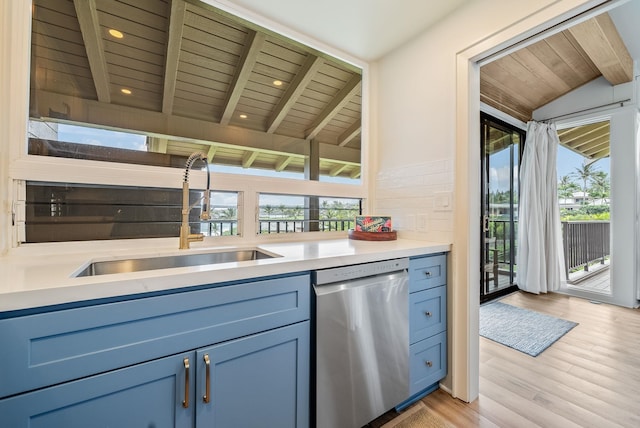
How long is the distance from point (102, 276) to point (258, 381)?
0.66 metres

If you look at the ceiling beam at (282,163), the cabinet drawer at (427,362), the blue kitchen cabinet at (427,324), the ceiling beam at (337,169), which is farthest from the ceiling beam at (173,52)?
the cabinet drawer at (427,362)

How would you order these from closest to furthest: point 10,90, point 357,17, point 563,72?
1. point 10,90
2. point 357,17
3. point 563,72

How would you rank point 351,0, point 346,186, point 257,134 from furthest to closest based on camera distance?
point 346,186 → point 257,134 → point 351,0

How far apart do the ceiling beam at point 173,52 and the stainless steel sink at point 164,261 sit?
34.0 inches

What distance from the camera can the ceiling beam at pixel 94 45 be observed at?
1.34 metres

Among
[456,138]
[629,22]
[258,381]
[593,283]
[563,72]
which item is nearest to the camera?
[258,381]

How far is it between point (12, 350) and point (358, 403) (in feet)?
4.14

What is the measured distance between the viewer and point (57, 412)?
2.35 feet

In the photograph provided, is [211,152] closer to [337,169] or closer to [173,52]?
[173,52]

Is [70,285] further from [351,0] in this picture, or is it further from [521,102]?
[521,102]

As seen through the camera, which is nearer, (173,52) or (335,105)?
(173,52)

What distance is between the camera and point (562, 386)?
167 centimetres

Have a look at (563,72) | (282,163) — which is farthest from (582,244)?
(282,163)

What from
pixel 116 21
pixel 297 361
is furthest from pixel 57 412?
pixel 116 21
